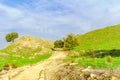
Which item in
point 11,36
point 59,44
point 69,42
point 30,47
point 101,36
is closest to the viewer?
point 69,42

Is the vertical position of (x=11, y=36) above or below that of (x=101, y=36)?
above

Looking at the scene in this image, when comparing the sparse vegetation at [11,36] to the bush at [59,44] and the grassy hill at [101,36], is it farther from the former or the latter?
the grassy hill at [101,36]

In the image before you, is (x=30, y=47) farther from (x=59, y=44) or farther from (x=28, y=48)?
(x=59, y=44)

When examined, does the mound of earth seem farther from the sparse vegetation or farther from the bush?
the sparse vegetation

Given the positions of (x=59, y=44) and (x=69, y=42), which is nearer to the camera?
(x=69, y=42)

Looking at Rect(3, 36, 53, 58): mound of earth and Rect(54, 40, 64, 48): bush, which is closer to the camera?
Rect(3, 36, 53, 58): mound of earth

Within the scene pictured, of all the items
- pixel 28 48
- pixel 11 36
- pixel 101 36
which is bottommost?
pixel 28 48

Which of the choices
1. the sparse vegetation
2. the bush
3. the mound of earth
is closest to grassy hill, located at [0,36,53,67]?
the mound of earth

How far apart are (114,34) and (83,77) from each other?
2245 inches

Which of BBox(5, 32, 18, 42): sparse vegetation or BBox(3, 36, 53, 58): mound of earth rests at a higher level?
BBox(5, 32, 18, 42): sparse vegetation

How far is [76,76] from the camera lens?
25.5 m

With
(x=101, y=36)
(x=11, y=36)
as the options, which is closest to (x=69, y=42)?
(x=101, y=36)

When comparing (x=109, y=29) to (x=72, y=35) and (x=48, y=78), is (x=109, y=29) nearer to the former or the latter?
(x=72, y=35)

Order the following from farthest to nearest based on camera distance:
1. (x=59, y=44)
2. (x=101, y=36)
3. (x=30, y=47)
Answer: (x=30, y=47) → (x=101, y=36) → (x=59, y=44)
